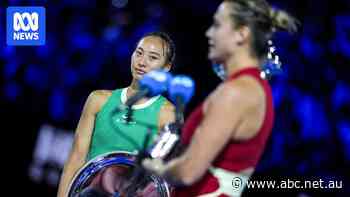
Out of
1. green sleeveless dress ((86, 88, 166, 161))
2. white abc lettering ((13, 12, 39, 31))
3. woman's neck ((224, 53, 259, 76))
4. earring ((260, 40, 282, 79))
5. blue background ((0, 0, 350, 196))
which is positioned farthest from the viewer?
white abc lettering ((13, 12, 39, 31))

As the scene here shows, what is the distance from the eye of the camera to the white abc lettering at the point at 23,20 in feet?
11.9

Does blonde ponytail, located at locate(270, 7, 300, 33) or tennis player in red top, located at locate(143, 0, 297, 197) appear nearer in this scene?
tennis player in red top, located at locate(143, 0, 297, 197)

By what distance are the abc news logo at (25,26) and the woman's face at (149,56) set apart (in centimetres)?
Answer: 85

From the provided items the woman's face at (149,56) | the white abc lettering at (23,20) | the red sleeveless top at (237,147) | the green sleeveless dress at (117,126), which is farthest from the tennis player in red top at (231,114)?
the white abc lettering at (23,20)

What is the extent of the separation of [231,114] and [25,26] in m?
2.05

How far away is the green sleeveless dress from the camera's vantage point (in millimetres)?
2900

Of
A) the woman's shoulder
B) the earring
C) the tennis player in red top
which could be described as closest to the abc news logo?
the woman's shoulder

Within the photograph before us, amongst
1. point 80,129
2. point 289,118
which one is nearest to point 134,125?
point 80,129

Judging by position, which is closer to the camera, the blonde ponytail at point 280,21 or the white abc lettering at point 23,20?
the blonde ponytail at point 280,21

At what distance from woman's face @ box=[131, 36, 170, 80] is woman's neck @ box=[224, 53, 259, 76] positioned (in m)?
1.07

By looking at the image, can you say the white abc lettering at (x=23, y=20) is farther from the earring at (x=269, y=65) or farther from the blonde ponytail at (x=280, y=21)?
the blonde ponytail at (x=280, y=21)

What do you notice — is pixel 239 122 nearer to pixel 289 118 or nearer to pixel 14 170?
pixel 289 118

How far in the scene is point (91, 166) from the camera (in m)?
2.71

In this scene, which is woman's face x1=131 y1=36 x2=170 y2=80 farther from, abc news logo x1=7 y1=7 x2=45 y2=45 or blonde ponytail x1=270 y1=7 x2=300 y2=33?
blonde ponytail x1=270 y1=7 x2=300 y2=33
